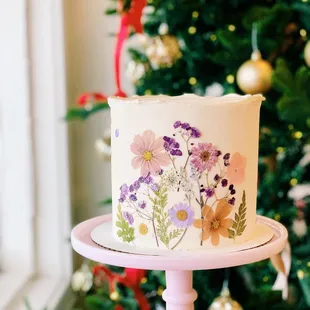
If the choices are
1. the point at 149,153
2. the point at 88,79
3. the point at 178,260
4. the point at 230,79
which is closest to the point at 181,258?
the point at 178,260

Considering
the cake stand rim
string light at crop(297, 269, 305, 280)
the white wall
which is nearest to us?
the cake stand rim

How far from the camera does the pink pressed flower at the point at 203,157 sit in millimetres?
568

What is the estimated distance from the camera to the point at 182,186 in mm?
568

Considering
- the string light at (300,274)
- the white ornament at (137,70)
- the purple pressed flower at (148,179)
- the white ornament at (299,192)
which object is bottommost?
the string light at (300,274)

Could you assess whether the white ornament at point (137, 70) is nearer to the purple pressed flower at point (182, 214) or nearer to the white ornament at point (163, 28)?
the white ornament at point (163, 28)

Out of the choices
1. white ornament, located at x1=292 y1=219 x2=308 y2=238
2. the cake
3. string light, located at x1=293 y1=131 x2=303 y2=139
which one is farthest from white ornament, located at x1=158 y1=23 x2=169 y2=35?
the cake

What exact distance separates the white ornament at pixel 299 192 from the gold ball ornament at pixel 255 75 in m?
0.24

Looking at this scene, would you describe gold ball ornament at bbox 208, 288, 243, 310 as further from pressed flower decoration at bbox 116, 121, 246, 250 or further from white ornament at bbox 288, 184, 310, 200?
pressed flower decoration at bbox 116, 121, 246, 250

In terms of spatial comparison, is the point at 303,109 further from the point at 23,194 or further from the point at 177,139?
the point at 23,194

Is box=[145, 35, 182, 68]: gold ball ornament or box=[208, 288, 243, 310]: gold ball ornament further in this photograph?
box=[145, 35, 182, 68]: gold ball ornament

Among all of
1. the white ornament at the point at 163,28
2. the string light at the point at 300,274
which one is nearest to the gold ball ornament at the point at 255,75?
the white ornament at the point at 163,28

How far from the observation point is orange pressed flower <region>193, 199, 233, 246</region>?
0.57m

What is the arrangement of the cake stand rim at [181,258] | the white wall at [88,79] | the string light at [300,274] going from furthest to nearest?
1. the white wall at [88,79]
2. the string light at [300,274]
3. the cake stand rim at [181,258]

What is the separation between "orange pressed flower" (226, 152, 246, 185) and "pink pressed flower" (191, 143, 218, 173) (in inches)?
0.9
